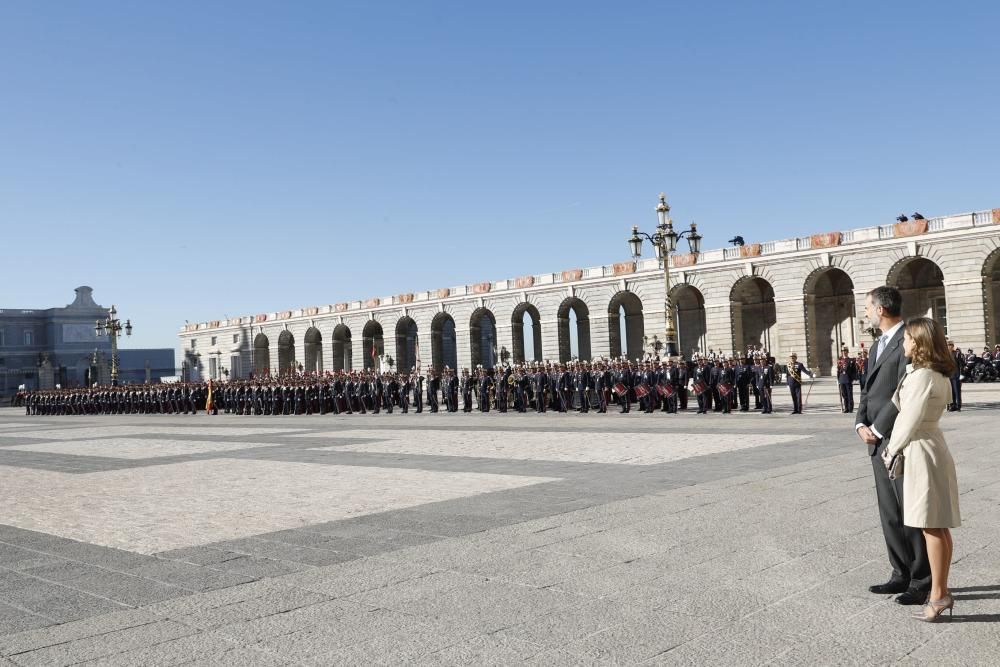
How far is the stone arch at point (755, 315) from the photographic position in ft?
164

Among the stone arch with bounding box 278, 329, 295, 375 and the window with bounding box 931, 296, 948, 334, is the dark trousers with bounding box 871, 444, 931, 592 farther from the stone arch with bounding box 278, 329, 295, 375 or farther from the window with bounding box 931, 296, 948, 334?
the stone arch with bounding box 278, 329, 295, 375

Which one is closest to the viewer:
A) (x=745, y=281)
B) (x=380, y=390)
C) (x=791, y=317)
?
(x=380, y=390)

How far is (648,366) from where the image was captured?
25.8 m

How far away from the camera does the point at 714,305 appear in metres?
49.7

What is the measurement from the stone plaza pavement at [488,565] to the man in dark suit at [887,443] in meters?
0.22

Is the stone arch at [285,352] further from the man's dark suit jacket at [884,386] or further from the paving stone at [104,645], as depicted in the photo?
the man's dark suit jacket at [884,386]

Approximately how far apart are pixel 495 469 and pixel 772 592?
6.65 metres

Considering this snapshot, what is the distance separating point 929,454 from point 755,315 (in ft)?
161

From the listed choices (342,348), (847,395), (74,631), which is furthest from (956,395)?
(342,348)

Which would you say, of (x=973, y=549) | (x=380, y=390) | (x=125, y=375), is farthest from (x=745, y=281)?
(x=125, y=375)

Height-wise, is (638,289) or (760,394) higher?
(638,289)

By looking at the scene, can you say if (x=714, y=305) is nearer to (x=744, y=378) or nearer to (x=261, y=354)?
(x=744, y=378)

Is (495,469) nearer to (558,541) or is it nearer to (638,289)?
(558,541)

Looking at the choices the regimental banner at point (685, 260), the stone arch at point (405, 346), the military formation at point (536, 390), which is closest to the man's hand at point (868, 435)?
the military formation at point (536, 390)
